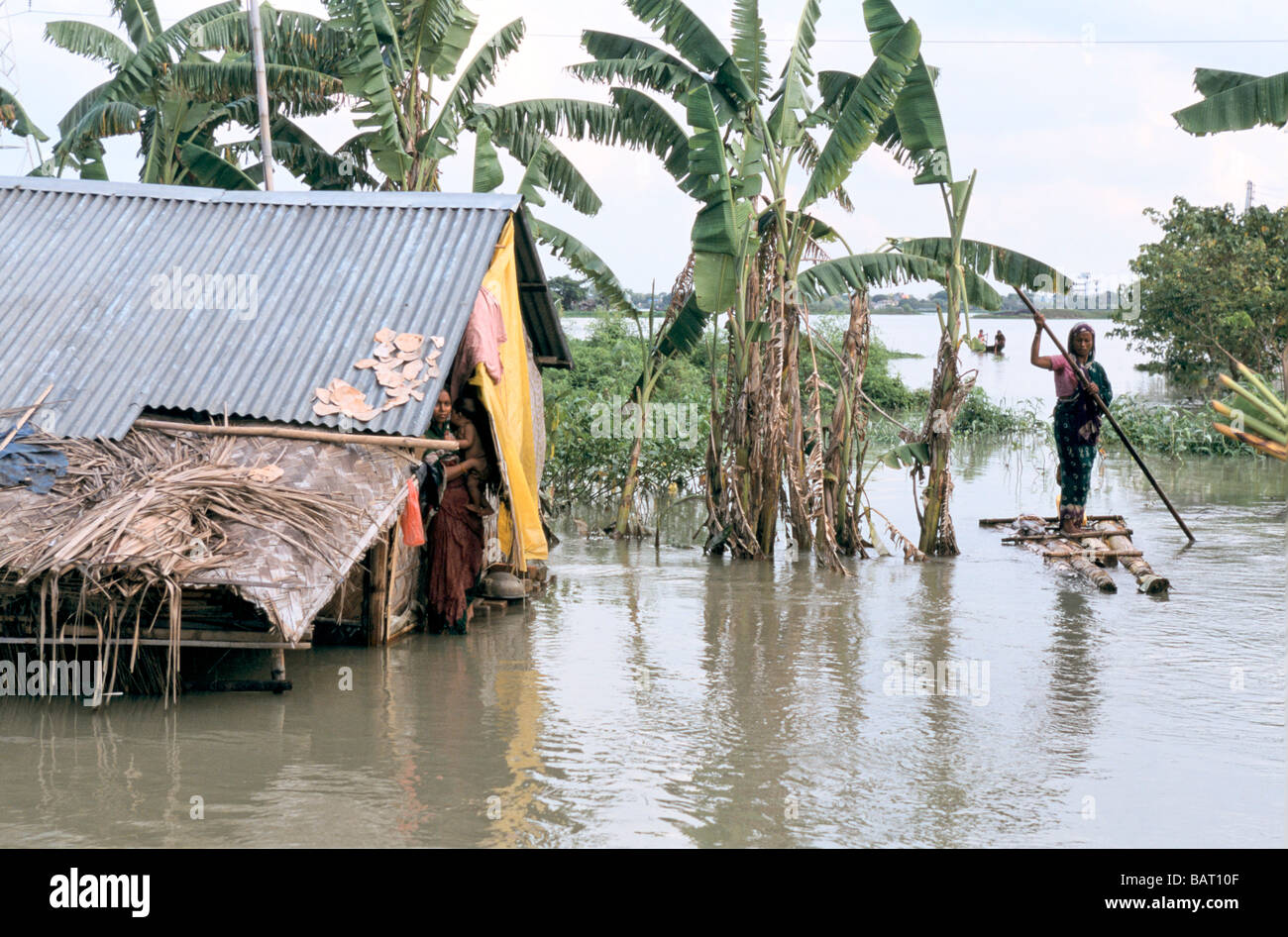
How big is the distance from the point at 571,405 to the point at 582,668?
7.22 metres

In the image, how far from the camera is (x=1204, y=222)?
22938mm

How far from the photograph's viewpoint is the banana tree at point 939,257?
474 inches

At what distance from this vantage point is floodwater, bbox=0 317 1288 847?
572 centimetres

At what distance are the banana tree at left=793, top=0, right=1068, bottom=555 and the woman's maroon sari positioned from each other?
541cm

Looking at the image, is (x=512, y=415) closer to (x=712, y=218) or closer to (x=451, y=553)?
(x=451, y=553)

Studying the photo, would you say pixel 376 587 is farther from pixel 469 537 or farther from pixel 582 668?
pixel 582 668

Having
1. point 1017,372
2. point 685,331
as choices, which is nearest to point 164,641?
point 685,331

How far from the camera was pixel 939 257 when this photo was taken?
13.2 meters

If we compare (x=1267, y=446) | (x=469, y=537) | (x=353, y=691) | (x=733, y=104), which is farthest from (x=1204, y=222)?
(x=1267, y=446)

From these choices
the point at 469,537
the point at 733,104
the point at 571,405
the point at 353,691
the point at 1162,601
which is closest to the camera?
the point at 353,691

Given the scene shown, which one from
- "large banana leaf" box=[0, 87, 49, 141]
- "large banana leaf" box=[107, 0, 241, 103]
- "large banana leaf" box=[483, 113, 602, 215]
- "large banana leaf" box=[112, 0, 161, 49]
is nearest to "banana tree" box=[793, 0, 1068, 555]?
"large banana leaf" box=[483, 113, 602, 215]

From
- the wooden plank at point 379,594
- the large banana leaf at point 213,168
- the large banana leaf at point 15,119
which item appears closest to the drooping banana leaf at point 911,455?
the wooden plank at point 379,594

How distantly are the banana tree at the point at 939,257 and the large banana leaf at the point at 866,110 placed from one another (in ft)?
0.32

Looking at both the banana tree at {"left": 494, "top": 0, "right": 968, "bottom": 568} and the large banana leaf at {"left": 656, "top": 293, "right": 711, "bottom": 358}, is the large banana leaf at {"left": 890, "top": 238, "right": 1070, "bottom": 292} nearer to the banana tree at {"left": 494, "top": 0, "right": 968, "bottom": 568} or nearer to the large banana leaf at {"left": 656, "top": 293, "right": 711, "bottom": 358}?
the banana tree at {"left": 494, "top": 0, "right": 968, "bottom": 568}
